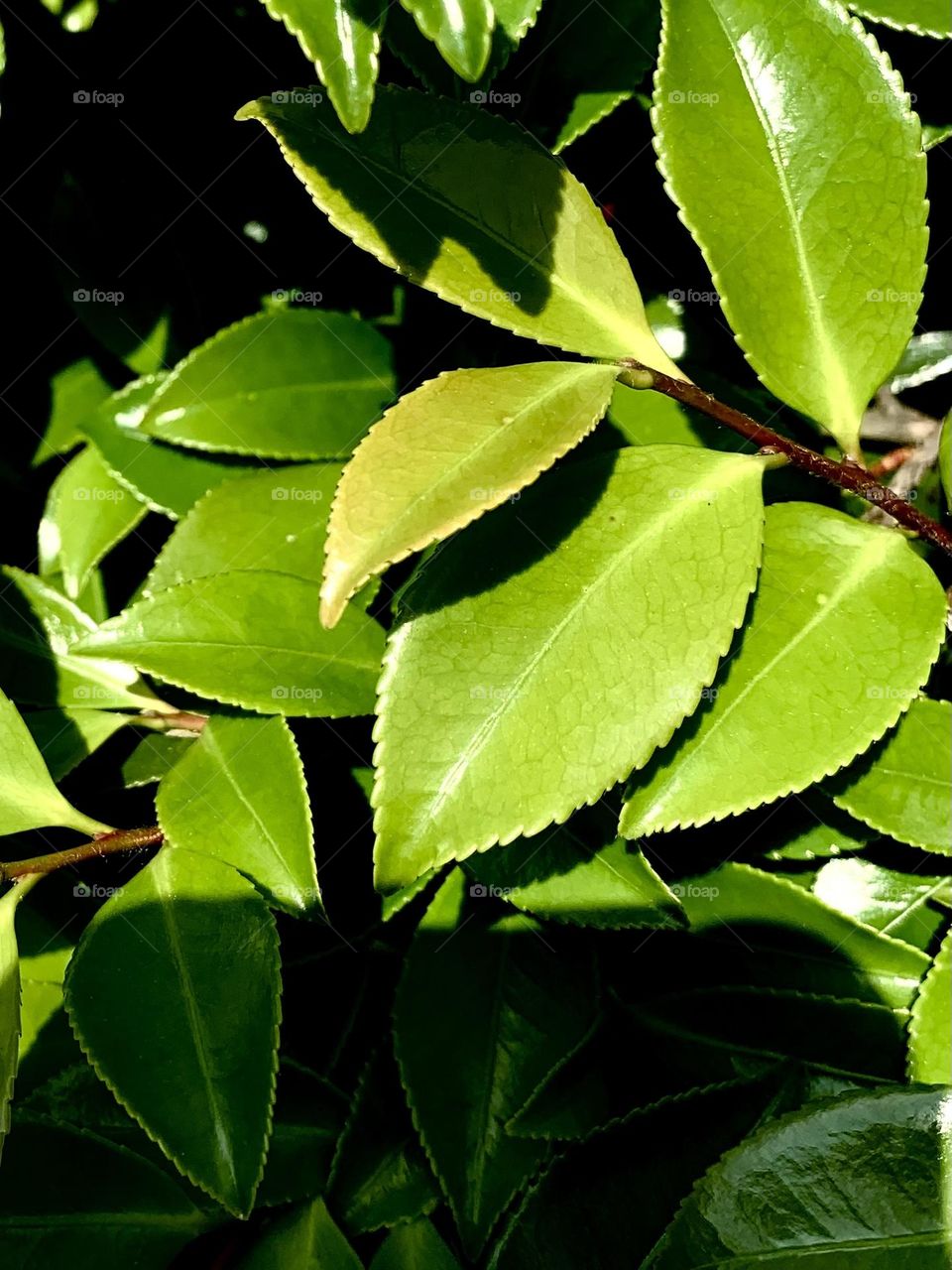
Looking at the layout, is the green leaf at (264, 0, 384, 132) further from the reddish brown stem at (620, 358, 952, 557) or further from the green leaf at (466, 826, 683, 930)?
the green leaf at (466, 826, 683, 930)

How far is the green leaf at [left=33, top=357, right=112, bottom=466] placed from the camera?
1461 millimetres

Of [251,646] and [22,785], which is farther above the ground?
[251,646]

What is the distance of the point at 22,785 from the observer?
3.83 ft

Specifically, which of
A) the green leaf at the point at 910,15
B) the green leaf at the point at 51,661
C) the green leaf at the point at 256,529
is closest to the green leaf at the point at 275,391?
the green leaf at the point at 256,529

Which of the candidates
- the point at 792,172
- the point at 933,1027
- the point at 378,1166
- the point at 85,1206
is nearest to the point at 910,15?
the point at 792,172

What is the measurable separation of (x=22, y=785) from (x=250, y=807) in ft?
0.78

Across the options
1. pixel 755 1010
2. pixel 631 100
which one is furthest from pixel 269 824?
pixel 631 100

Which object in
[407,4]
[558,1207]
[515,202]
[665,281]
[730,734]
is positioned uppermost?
[407,4]

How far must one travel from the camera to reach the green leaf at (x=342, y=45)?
2.76 feet

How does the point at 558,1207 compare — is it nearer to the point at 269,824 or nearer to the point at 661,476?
the point at 269,824

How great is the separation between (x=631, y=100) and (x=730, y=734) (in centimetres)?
78

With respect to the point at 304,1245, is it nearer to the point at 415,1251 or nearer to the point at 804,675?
the point at 415,1251

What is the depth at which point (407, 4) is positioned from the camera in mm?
803

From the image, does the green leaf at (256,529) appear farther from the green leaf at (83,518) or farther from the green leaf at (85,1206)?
the green leaf at (85,1206)
